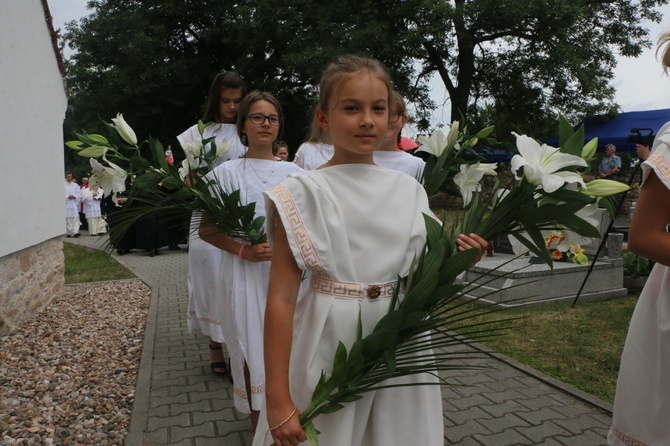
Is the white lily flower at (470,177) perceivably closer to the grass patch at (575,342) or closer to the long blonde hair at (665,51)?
the long blonde hair at (665,51)

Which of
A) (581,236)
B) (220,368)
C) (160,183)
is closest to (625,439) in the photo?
(581,236)

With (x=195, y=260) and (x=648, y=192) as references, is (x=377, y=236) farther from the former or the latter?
(x=195, y=260)

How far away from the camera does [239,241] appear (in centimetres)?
339

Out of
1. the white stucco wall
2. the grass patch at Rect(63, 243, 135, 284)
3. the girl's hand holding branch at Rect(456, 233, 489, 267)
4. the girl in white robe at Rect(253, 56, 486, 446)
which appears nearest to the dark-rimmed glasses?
the girl in white robe at Rect(253, 56, 486, 446)

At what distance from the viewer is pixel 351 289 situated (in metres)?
1.78

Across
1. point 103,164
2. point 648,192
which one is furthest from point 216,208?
point 648,192

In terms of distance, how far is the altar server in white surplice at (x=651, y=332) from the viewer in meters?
1.90

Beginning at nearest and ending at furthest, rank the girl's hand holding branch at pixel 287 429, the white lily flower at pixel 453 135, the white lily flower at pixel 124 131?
the girl's hand holding branch at pixel 287 429
the white lily flower at pixel 453 135
the white lily flower at pixel 124 131

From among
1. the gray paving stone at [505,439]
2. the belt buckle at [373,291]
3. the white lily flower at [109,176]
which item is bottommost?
the gray paving stone at [505,439]

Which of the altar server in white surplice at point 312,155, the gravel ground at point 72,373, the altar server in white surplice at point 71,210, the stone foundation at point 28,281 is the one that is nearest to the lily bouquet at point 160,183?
the altar server in white surplice at point 312,155

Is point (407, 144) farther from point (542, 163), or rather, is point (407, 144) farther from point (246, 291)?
point (542, 163)

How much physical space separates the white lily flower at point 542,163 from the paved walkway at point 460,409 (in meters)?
2.33

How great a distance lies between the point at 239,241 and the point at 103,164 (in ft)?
2.77

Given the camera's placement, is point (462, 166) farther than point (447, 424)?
No
